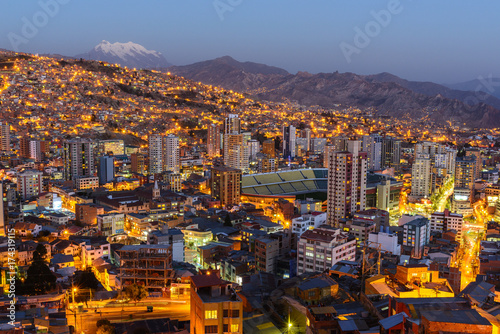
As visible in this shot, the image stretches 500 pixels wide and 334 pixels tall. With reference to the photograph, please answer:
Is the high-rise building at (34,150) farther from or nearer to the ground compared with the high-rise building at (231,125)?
nearer to the ground

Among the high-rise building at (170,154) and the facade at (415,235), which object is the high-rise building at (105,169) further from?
the facade at (415,235)

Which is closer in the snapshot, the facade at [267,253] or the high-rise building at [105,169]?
the facade at [267,253]

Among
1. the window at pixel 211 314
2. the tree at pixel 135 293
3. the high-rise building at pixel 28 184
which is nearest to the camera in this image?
the window at pixel 211 314

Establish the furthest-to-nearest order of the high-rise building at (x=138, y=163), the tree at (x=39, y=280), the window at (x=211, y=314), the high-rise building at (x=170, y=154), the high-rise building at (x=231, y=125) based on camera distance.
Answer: the high-rise building at (x=231, y=125) → the high-rise building at (x=170, y=154) → the high-rise building at (x=138, y=163) → the tree at (x=39, y=280) → the window at (x=211, y=314)

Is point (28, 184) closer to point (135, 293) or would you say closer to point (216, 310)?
point (135, 293)

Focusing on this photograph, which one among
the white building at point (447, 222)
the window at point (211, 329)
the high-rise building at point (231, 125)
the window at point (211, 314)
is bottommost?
the white building at point (447, 222)

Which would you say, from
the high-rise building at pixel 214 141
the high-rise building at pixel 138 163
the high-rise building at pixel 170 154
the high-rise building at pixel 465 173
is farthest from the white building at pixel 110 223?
the high-rise building at pixel 214 141

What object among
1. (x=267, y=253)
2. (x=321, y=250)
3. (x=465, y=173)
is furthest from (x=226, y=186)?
(x=465, y=173)

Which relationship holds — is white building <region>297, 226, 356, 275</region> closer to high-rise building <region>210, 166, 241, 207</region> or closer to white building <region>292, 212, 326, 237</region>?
white building <region>292, 212, 326, 237</region>
